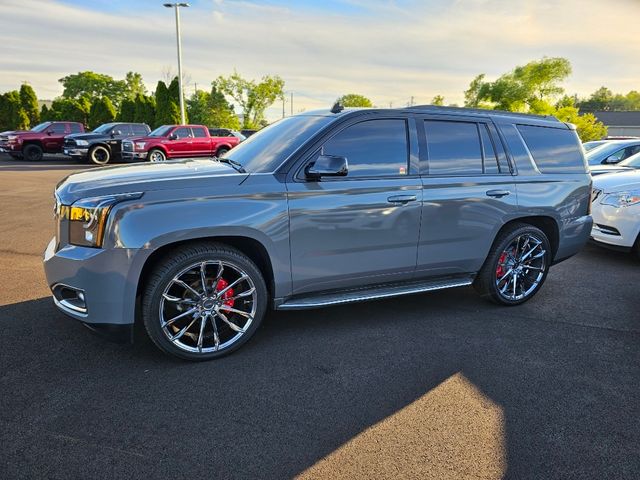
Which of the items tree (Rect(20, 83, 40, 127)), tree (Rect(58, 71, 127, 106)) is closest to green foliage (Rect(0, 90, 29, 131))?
tree (Rect(20, 83, 40, 127))

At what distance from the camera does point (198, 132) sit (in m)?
19.8

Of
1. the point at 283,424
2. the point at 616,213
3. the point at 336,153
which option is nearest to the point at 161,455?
the point at 283,424

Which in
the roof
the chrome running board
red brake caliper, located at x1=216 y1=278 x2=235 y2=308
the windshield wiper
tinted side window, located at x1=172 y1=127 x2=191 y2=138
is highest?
the roof

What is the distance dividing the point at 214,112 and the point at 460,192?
46.8 metres

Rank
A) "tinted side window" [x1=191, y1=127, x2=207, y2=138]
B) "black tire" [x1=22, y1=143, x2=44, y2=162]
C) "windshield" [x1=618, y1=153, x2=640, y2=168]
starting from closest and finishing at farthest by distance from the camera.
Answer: "windshield" [x1=618, y1=153, x2=640, y2=168]
"tinted side window" [x1=191, y1=127, x2=207, y2=138]
"black tire" [x1=22, y1=143, x2=44, y2=162]

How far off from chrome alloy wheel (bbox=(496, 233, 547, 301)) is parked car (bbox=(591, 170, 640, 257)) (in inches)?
92.7

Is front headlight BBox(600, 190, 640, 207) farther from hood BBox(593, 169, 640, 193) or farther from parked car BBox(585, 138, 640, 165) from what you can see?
parked car BBox(585, 138, 640, 165)

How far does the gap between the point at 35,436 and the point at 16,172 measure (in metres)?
16.1

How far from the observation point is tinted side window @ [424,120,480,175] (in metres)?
3.98

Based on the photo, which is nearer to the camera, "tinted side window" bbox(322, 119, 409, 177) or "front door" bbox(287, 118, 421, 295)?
"front door" bbox(287, 118, 421, 295)

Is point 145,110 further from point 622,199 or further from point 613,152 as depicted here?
point 622,199

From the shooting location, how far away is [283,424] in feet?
8.75

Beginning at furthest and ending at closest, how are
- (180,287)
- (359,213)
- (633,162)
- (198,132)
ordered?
(198,132)
(633,162)
(359,213)
(180,287)

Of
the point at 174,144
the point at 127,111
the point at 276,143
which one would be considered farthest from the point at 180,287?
the point at 127,111
